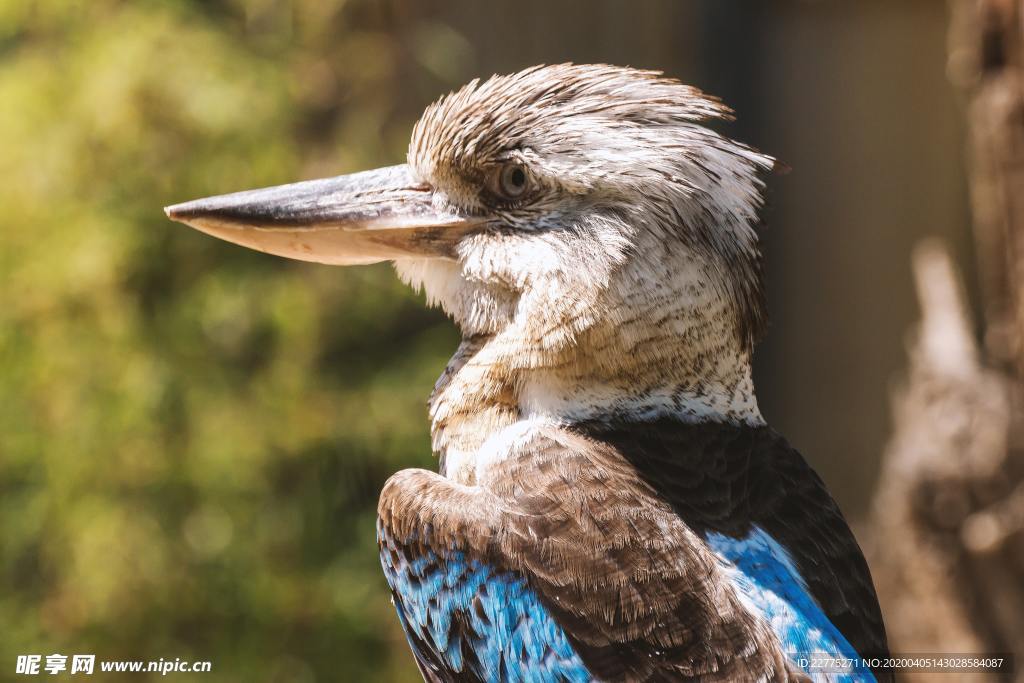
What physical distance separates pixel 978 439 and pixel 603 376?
1.83 m

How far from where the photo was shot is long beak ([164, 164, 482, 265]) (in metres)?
2.07

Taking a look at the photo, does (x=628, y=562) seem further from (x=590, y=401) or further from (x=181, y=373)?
(x=181, y=373)

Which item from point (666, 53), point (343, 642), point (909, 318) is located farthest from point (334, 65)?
point (909, 318)

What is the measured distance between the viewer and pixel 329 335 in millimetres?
4074

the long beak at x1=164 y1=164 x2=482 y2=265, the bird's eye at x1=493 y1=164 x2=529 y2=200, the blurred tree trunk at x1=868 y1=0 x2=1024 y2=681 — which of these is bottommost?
the blurred tree trunk at x1=868 y1=0 x2=1024 y2=681

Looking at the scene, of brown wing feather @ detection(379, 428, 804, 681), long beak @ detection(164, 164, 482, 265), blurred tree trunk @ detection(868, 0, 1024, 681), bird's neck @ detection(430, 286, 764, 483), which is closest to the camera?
brown wing feather @ detection(379, 428, 804, 681)

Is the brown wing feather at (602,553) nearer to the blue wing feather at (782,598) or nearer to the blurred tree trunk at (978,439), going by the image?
the blue wing feather at (782,598)

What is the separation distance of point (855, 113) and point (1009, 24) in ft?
5.73

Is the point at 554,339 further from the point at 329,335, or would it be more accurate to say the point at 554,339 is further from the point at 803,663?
the point at 329,335

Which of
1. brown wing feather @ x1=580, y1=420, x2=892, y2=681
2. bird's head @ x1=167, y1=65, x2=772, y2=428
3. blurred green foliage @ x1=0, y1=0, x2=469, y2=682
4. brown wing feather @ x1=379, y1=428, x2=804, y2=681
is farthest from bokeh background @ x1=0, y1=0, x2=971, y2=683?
brown wing feather @ x1=379, y1=428, x2=804, y2=681

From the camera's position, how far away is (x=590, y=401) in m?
1.99

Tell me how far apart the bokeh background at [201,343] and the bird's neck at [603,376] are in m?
1.89

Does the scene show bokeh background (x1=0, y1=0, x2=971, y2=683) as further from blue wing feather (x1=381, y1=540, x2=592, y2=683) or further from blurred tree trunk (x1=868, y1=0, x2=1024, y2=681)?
blue wing feather (x1=381, y1=540, x2=592, y2=683)

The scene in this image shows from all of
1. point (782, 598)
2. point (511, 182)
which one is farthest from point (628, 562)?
point (511, 182)
